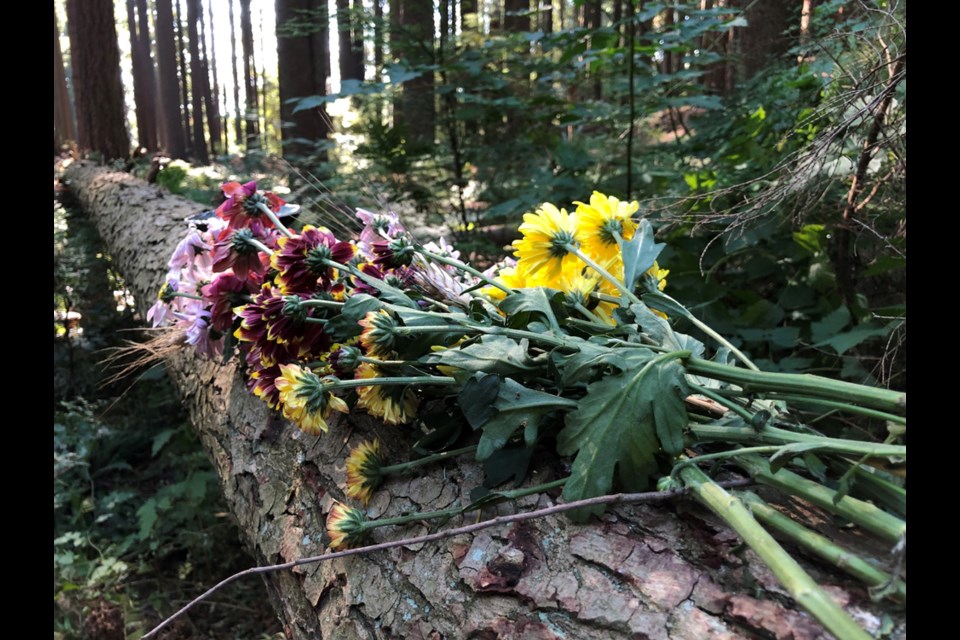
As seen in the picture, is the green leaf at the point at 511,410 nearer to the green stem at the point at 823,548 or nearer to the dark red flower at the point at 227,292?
the green stem at the point at 823,548

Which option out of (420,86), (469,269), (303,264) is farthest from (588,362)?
(420,86)

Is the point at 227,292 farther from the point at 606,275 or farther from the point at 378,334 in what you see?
the point at 606,275

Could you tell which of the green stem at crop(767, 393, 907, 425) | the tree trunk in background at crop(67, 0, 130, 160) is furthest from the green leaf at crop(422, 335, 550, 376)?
the tree trunk in background at crop(67, 0, 130, 160)

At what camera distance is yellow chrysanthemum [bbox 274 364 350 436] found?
950 mm

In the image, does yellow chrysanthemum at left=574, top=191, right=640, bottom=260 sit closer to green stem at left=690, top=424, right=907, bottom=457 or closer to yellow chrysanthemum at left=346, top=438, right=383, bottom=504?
green stem at left=690, top=424, right=907, bottom=457

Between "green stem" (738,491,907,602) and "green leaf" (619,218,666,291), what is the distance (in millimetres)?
415

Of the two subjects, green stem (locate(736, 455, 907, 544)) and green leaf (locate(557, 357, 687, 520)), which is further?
green leaf (locate(557, 357, 687, 520))

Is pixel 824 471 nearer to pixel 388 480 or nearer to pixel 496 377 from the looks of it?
pixel 496 377

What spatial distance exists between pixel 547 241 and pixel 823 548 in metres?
0.63

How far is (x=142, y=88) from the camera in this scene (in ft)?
49.1

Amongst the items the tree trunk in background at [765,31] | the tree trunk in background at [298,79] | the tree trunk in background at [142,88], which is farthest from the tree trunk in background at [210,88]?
the tree trunk in background at [765,31]

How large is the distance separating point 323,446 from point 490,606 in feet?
1.99
